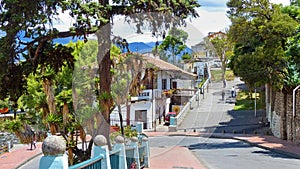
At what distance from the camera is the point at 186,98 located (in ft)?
A: 23.2

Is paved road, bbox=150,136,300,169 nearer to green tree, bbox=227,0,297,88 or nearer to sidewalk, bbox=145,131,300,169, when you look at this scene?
sidewalk, bbox=145,131,300,169

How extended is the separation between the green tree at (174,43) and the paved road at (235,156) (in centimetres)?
407

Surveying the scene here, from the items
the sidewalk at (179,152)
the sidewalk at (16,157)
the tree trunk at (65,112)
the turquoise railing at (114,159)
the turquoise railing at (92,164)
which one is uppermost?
the tree trunk at (65,112)

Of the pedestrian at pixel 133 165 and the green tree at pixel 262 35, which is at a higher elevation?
the green tree at pixel 262 35

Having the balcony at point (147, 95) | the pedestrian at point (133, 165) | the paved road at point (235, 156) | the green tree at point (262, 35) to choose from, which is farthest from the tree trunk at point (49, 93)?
the green tree at point (262, 35)

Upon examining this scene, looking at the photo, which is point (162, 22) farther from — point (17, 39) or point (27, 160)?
point (27, 160)

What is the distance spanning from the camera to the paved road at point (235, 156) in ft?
42.7

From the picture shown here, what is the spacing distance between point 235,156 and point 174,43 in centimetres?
958

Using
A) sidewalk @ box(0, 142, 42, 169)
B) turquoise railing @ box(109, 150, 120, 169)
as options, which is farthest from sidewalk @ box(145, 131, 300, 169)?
sidewalk @ box(0, 142, 42, 169)

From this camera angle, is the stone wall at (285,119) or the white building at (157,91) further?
the stone wall at (285,119)

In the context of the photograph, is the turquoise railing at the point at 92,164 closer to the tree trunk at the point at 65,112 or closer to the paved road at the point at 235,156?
the tree trunk at the point at 65,112

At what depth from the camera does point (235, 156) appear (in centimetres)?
1517

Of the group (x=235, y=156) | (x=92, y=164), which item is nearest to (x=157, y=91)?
(x=92, y=164)

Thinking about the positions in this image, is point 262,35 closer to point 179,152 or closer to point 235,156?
point 235,156
